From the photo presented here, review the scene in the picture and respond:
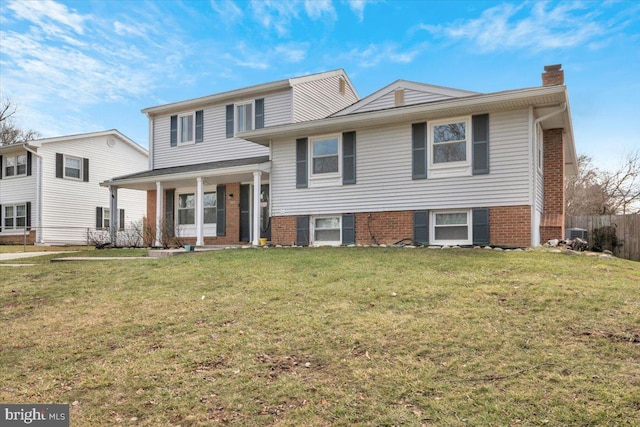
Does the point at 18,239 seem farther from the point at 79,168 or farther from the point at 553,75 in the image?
the point at 553,75

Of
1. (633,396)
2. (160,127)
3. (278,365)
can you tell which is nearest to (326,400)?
(278,365)

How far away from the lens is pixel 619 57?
16.1m

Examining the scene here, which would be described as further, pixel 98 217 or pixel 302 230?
pixel 98 217

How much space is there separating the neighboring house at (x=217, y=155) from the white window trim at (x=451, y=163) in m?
5.56

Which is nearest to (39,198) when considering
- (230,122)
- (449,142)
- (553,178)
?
(230,122)

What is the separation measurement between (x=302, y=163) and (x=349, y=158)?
156 cm

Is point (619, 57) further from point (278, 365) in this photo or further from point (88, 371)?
point (88, 371)

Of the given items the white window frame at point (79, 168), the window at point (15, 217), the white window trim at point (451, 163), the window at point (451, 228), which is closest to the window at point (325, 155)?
the white window trim at point (451, 163)

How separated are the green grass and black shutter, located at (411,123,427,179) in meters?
4.67

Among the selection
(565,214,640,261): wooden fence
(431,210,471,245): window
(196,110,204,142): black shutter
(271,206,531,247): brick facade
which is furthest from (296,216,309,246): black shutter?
(565,214,640,261): wooden fence

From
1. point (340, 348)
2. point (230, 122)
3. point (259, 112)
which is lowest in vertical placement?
point (340, 348)

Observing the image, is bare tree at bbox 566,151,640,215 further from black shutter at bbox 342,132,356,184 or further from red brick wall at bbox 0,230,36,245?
red brick wall at bbox 0,230,36,245

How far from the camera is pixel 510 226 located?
10.8 metres

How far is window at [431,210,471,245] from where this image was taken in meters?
11.5
